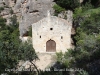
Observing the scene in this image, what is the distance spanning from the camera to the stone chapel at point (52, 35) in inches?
1101

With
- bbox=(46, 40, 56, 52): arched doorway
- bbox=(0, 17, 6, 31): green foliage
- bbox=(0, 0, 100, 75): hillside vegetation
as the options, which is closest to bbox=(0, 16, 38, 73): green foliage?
Result: bbox=(0, 0, 100, 75): hillside vegetation

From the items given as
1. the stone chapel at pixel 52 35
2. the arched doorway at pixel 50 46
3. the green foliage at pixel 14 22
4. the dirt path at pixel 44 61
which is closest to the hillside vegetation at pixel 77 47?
the dirt path at pixel 44 61

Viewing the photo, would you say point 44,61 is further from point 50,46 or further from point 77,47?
point 77,47

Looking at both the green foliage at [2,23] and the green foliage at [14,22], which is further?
the green foliage at [14,22]

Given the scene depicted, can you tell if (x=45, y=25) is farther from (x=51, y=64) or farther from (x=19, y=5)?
(x=19, y=5)

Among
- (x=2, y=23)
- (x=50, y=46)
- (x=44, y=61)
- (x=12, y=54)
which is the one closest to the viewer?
(x=12, y=54)

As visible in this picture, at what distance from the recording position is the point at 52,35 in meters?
28.2

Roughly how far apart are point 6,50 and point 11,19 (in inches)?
759

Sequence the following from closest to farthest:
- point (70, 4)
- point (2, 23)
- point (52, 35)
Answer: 1. point (52, 35)
2. point (70, 4)
3. point (2, 23)

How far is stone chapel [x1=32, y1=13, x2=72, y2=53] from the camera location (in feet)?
91.8

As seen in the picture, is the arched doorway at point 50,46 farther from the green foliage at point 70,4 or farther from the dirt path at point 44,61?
the green foliage at point 70,4

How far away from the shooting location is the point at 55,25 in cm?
2805

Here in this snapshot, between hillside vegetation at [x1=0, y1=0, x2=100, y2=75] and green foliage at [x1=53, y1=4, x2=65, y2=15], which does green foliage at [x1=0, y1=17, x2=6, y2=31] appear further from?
green foliage at [x1=53, y1=4, x2=65, y2=15]

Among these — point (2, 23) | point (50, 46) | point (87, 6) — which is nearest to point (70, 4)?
point (87, 6)
